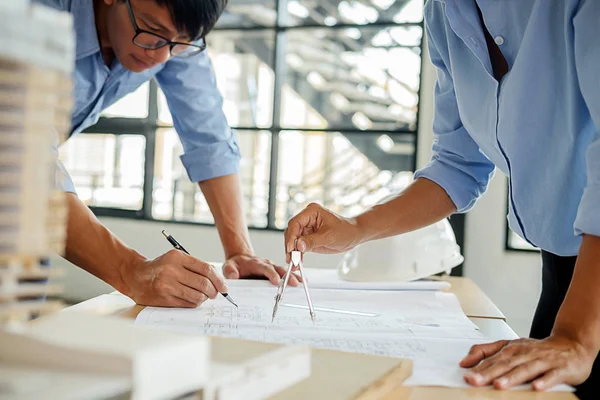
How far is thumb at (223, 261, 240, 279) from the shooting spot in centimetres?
180

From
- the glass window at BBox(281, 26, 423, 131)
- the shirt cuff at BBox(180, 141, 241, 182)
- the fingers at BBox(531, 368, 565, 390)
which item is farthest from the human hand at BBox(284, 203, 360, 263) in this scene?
the glass window at BBox(281, 26, 423, 131)

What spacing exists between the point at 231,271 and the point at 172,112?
61 cm

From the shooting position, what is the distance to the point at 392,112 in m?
4.31

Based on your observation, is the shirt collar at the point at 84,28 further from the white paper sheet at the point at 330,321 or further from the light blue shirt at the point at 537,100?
the light blue shirt at the point at 537,100

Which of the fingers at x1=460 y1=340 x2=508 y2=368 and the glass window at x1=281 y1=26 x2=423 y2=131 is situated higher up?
the glass window at x1=281 y1=26 x2=423 y2=131

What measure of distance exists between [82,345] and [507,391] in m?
0.60

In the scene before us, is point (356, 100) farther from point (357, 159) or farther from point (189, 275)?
point (189, 275)

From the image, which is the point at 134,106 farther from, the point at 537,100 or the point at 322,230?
the point at 537,100

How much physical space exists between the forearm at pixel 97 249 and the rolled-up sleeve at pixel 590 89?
0.95 m

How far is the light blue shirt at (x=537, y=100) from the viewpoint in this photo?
110 cm

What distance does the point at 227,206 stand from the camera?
2.05m

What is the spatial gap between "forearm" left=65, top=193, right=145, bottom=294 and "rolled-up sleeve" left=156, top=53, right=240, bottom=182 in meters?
0.61

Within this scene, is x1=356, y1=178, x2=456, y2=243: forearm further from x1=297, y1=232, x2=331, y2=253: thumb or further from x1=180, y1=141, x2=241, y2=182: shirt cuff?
x1=180, y1=141, x2=241, y2=182: shirt cuff

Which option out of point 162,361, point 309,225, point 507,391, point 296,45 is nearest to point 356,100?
point 296,45
